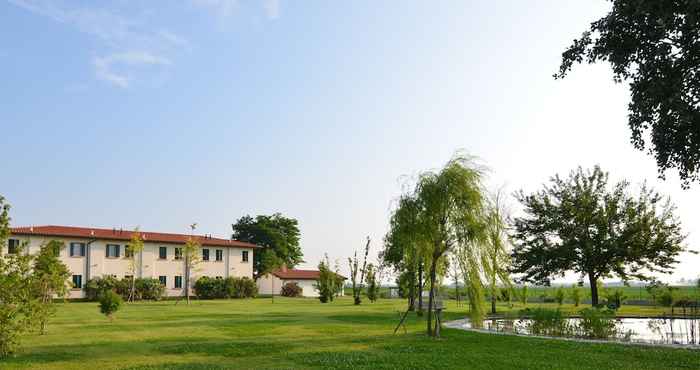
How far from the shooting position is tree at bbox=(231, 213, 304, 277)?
86812 millimetres

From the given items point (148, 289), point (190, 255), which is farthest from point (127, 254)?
point (190, 255)

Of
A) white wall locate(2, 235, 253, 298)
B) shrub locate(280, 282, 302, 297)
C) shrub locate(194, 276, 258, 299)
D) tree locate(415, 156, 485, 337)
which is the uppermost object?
tree locate(415, 156, 485, 337)

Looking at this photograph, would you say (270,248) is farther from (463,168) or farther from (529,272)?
(463,168)

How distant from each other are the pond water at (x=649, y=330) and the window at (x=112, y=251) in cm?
3585

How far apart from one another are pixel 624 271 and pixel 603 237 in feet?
10.3


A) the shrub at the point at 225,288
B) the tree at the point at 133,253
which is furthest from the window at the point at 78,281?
the shrub at the point at 225,288

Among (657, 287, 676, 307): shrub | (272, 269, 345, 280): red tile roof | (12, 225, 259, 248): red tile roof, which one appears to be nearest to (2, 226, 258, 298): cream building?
(12, 225, 259, 248): red tile roof

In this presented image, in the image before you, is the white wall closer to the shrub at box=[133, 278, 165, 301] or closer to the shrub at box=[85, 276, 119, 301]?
the shrub at box=[85, 276, 119, 301]

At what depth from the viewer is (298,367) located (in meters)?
13.8

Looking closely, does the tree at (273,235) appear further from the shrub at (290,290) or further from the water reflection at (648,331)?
the water reflection at (648,331)

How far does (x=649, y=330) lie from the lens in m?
23.1

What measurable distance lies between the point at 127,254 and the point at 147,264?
7.42 feet

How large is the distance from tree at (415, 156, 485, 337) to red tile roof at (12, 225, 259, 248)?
3793 centimetres

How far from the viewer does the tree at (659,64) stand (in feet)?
45.0
